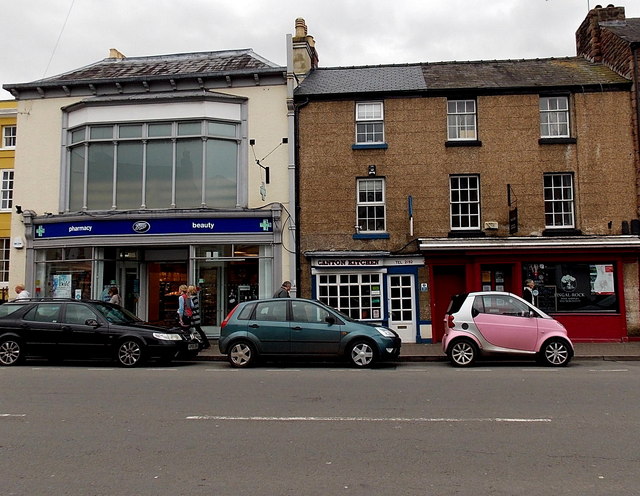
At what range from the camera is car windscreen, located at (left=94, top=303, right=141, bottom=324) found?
13.2 metres

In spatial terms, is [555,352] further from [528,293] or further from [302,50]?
[302,50]

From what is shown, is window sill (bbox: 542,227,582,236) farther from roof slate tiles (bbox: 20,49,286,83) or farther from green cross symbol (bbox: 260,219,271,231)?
roof slate tiles (bbox: 20,49,286,83)

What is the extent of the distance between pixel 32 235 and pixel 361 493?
16698mm

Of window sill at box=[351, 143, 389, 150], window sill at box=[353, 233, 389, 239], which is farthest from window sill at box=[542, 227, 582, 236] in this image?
window sill at box=[351, 143, 389, 150]

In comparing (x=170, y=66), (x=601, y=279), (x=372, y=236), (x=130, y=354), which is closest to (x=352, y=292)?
(x=372, y=236)

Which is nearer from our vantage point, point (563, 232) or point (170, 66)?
point (563, 232)

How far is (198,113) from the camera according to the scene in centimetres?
1797

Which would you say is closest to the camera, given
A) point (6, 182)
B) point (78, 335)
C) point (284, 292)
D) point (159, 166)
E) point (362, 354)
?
point (362, 354)

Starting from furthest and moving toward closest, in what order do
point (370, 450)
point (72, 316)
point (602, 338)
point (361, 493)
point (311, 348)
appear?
1. point (602, 338)
2. point (72, 316)
3. point (311, 348)
4. point (370, 450)
5. point (361, 493)

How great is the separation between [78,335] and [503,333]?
9242 mm

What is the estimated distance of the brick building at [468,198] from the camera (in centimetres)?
1672

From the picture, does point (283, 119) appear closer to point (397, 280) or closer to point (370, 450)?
point (397, 280)

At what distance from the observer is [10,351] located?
12.9 metres

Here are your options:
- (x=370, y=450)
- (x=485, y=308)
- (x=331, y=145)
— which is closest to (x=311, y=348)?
(x=485, y=308)
